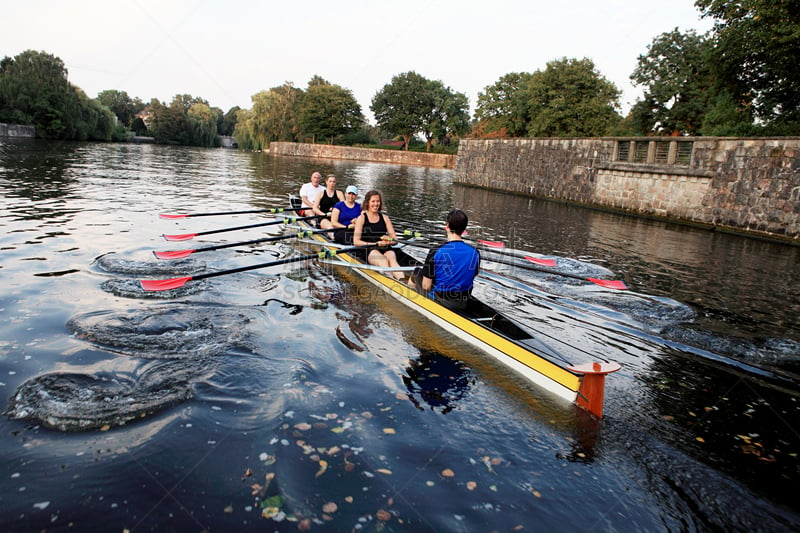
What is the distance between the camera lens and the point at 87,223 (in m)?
13.3

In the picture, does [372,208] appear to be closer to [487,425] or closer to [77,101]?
[487,425]

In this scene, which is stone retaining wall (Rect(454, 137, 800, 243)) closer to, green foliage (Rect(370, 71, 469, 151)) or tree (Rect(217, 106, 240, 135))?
green foliage (Rect(370, 71, 469, 151))

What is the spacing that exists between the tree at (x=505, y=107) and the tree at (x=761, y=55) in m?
31.3

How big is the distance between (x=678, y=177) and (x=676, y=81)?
2963 centimetres

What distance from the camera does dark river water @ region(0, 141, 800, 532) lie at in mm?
3783

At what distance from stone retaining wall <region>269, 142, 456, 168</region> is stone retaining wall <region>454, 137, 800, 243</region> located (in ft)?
147

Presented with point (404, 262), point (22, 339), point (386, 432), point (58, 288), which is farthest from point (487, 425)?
point (58, 288)

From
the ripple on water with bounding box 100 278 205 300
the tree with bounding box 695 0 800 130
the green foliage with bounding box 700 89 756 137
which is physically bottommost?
the ripple on water with bounding box 100 278 205 300

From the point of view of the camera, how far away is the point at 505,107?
62438mm

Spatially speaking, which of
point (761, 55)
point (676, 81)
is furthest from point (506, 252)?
point (676, 81)

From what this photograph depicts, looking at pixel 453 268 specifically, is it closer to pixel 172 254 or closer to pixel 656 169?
pixel 172 254

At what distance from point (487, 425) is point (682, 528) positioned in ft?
5.97

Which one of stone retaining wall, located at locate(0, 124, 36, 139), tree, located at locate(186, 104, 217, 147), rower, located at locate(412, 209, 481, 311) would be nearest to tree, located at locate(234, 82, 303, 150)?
tree, located at locate(186, 104, 217, 147)

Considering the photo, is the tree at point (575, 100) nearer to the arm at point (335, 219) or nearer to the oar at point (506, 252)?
the oar at point (506, 252)
